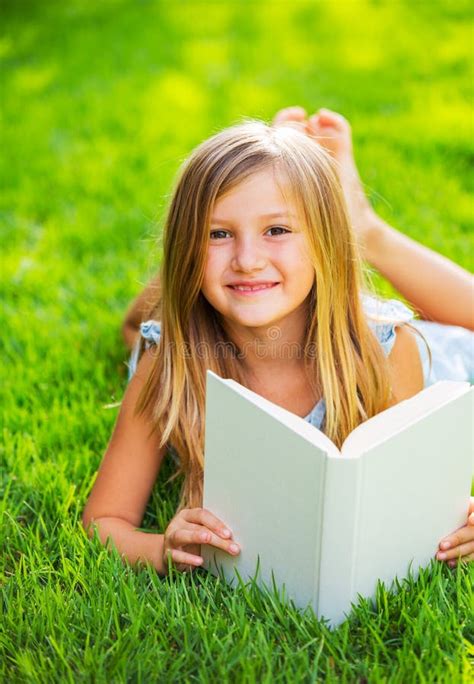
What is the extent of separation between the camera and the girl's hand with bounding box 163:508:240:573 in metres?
1.56

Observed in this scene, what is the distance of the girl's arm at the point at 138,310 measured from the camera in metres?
2.20

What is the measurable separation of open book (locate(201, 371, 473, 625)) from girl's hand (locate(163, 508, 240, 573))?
0.02 meters

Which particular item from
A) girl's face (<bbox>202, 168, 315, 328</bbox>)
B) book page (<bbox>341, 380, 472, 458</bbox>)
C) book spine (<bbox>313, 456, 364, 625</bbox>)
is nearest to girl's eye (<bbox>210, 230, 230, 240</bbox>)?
girl's face (<bbox>202, 168, 315, 328</bbox>)

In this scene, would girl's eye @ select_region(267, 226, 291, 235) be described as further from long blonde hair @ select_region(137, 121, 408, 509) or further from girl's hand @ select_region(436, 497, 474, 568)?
girl's hand @ select_region(436, 497, 474, 568)

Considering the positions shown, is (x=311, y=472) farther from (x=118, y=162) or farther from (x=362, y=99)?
(x=362, y=99)

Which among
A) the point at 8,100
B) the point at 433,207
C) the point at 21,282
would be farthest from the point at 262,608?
the point at 8,100

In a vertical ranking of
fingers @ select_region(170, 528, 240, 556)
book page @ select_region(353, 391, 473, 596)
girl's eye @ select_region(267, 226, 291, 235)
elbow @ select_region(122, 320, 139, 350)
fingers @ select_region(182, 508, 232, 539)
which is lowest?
fingers @ select_region(170, 528, 240, 556)

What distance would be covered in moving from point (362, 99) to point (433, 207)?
121 cm

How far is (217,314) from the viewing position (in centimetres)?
192

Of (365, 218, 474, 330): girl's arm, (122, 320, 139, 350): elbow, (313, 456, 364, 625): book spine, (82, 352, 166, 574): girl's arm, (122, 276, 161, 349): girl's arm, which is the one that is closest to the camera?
(313, 456, 364, 625): book spine

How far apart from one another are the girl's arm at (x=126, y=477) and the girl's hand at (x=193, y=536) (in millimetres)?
138
